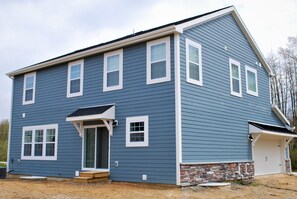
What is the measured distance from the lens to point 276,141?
18.0m

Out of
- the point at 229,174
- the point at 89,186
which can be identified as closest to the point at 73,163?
the point at 89,186

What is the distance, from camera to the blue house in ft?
38.1

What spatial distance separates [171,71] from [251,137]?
19.9 ft

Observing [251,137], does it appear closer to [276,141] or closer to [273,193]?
[276,141]

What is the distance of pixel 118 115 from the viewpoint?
42.5 ft

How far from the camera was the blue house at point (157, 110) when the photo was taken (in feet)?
38.1

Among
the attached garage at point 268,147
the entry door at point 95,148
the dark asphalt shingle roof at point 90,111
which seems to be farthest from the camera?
the attached garage at point 268,147

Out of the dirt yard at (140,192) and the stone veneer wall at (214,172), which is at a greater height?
the stone veneer wall at (214,172)

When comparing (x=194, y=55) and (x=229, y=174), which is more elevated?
(x=194, y=55)

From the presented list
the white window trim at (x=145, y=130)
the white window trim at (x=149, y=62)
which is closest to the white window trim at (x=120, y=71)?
the white window trim at (x=149, y=62)

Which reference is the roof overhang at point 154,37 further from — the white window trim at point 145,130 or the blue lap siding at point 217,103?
the white window trim at point 145,130

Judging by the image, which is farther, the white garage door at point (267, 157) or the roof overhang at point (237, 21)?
the white garage door at point (267, 157)

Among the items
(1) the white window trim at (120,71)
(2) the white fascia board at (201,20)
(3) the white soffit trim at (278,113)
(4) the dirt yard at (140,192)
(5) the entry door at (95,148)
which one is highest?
(2) the white fascia board at (201,20)

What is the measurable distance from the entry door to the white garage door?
7.25 metres
